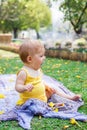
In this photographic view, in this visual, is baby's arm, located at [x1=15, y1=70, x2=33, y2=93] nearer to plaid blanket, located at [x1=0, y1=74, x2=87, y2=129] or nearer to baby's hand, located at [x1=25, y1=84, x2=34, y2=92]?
baby's hand, located at [x1=25, y1=84, x2=34, y2=92]

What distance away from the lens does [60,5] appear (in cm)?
1573

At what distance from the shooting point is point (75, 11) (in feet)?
49.2

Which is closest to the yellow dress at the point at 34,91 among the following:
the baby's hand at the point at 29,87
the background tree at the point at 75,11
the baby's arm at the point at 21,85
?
the baby's arm at the point at 21,85

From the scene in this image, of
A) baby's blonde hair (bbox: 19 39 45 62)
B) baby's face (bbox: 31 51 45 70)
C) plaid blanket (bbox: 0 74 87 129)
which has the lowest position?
plaid blanket (bbox: 0 74 87 129)

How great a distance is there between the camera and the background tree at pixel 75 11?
14508mm

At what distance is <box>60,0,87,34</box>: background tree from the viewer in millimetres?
14508

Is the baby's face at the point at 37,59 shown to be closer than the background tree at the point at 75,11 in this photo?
Yes

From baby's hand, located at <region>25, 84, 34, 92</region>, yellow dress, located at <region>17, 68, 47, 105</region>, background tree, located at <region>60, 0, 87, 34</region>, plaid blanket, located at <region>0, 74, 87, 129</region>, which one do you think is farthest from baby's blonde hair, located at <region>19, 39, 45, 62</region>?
background tree, located at <region>60, 0, 87, 34</region>

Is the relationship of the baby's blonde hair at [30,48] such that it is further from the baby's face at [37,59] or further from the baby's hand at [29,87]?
the baby's hand at [29,87]

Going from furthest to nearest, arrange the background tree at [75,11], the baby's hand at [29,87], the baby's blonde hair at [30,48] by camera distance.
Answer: the background tree at [75,11] → the baby's blonde hair at [30,48] → the baby's hand at [29,87]

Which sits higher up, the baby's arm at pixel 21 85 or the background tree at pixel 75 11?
the background tree at pixel 75 11

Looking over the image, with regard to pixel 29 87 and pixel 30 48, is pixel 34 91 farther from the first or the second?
pixel 30 48

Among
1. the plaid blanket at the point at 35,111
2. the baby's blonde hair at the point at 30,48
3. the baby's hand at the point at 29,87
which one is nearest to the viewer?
the plaid blanket at the point at 35,111

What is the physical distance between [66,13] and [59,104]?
11.4 m
